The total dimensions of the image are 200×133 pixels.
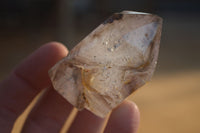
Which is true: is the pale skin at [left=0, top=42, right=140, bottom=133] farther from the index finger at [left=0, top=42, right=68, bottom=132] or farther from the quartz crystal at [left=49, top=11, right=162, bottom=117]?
the quartz crystal at [left=49, top=11, right=162, bottom=117]

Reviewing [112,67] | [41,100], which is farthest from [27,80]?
[112,67]

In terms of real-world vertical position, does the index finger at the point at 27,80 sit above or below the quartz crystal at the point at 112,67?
below

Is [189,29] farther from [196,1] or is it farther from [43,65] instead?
[43,65]

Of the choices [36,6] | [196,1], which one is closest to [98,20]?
[36,6]

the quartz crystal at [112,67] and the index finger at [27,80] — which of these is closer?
the quartz crystal at [112,67]

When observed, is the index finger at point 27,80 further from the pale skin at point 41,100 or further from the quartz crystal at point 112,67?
the quartz crystal at point 112,67

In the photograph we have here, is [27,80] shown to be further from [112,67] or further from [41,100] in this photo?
[112,67]

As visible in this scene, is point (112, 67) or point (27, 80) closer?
point (112, 67)

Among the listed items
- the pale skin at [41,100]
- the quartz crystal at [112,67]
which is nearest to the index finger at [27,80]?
the pale skin at [41,100]

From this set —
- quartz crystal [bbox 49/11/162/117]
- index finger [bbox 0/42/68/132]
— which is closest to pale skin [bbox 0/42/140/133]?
index finger [bbox 0/42/68/132]
